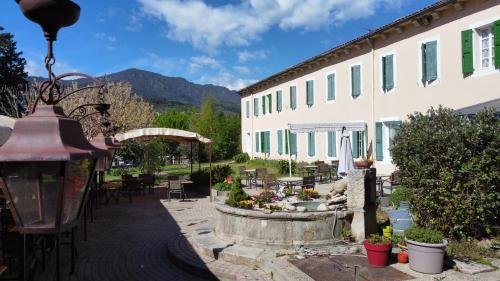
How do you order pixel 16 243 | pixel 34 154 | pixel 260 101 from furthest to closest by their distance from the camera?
pixel 260 101 → pixel 16 243 → pixel 34 154

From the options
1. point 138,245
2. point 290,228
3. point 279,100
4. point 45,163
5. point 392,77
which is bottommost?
point 138,245

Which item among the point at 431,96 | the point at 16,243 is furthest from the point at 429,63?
the point at 16,243

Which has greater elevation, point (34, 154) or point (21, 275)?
point (34, 154)

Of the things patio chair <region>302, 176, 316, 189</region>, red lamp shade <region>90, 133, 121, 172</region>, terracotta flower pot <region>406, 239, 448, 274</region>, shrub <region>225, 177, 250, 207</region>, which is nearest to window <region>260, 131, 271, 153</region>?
patio chair <region>302, 176, 316, 189</region>

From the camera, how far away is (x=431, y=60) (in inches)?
562

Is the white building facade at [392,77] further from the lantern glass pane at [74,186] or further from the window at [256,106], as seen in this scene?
the lantern glass pane at [74,186]

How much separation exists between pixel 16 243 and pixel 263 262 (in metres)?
3.94

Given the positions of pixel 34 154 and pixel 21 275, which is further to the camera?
pixel 21 275

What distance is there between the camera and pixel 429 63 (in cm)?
1437

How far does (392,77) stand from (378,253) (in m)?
11.5

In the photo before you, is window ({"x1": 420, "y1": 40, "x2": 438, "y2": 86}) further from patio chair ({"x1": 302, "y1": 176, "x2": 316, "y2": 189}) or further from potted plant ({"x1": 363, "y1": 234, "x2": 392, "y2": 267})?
potted plant ({"x1": 363, "y1": 234, "x2": 392, "y2": 267})

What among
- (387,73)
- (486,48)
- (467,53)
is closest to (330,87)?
(387,73)

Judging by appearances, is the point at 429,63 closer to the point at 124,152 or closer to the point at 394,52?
the point at 394,52

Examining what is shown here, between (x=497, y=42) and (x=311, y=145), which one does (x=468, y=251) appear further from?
(x=311, y=145)
